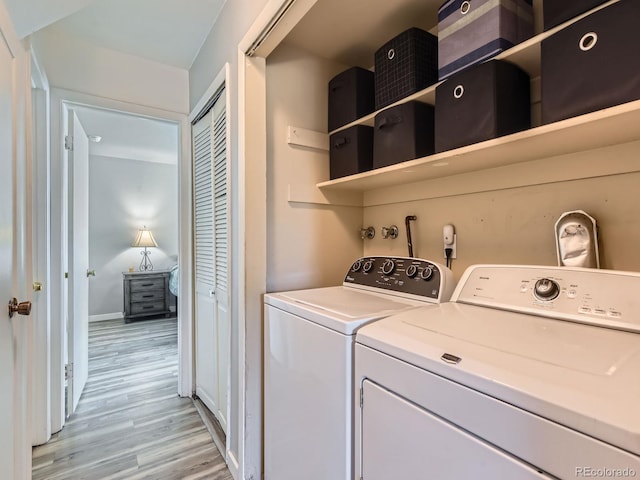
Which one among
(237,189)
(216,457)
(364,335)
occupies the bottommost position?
(216,457)

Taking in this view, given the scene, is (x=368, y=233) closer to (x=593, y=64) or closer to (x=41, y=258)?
(x=593, y=64)

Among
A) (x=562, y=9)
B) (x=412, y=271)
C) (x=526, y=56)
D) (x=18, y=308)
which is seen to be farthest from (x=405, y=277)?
(x=18, y=308)

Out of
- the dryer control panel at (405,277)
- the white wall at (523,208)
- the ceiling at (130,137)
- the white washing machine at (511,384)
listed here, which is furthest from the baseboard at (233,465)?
the ceiling at (130,137)

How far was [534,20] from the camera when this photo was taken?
1129 mm

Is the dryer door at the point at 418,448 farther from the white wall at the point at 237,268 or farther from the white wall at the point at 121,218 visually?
the white wall at the point at 121,218

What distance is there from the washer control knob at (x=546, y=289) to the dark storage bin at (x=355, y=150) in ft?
2.93

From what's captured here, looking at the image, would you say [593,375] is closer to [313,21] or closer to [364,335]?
[364,335]

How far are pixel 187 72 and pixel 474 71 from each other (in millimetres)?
2211

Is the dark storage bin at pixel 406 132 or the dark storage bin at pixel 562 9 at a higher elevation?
the dark storage bin at pixel 562 9

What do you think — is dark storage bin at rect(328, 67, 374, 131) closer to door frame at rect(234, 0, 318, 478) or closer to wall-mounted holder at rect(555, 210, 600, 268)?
door frame at rect(234, 0, 318, 478)

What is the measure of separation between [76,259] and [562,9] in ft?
9.41

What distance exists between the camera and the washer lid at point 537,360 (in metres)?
0.50

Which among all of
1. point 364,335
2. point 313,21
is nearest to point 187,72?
point 313,21

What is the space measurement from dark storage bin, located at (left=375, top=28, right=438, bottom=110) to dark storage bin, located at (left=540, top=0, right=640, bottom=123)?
48 cm
